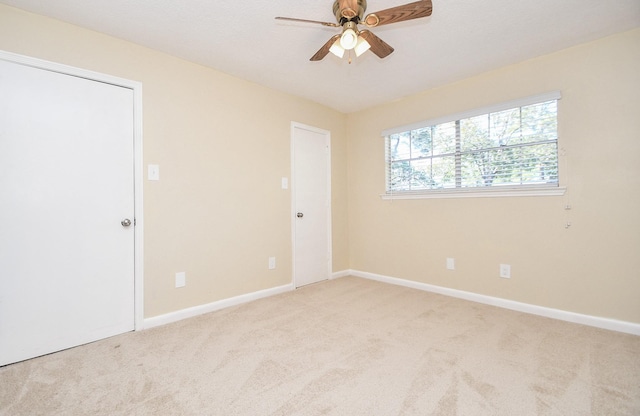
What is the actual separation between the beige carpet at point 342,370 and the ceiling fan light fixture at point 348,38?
6.71ft

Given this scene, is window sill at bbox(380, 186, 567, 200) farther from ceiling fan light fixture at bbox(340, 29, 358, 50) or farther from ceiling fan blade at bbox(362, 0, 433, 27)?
ceiling fan light fixture at bbox(340, 29, 358, 50)

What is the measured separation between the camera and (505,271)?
2.83 meters

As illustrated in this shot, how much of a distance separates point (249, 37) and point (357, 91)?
150 cm

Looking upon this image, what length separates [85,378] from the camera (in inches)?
67.4

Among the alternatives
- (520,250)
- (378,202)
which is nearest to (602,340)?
(520,250)

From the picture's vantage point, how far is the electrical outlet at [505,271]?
281cm

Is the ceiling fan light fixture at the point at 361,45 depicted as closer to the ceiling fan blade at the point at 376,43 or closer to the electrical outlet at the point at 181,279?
the ceiling fan blade at the point at 376,43

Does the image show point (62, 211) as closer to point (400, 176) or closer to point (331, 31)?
point (331, 31)

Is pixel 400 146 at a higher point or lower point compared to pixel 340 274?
higher

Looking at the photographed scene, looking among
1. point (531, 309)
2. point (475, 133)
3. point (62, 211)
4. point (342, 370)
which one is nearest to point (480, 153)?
point (475, 133)

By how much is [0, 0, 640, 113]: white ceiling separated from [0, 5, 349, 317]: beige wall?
0.49 ft

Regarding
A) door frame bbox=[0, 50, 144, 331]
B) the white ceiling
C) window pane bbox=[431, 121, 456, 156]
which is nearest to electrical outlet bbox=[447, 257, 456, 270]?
window pane bbox=[431, 121, 456, 156]

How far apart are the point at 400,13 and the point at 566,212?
2.25 metres

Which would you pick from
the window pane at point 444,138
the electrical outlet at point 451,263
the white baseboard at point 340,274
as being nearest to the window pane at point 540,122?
the window pane at point 444,138
